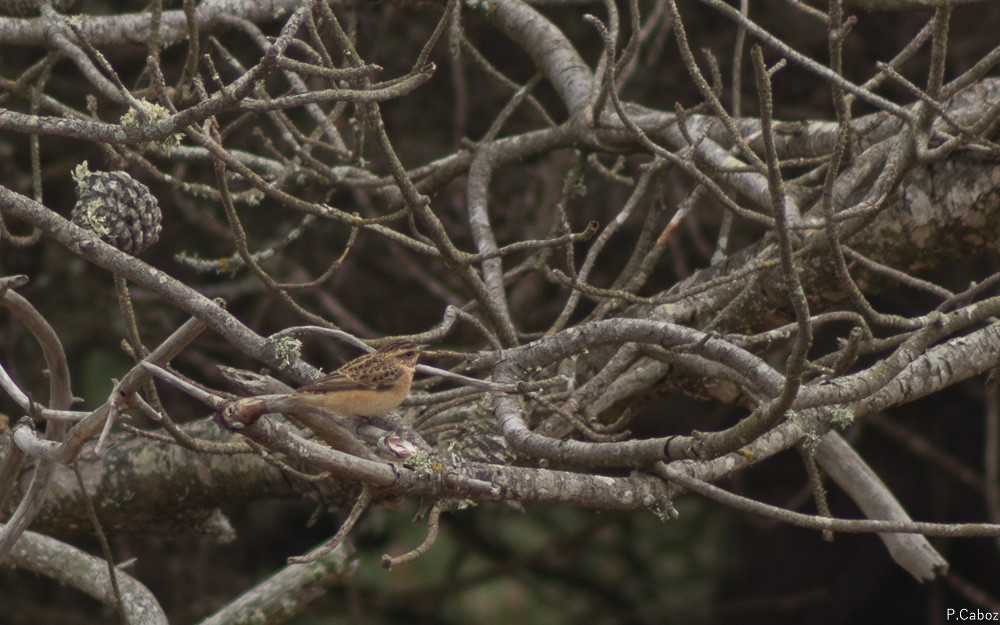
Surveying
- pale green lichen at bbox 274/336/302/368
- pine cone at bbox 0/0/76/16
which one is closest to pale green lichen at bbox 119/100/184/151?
pale green lichen at bbox 274/336/302/368

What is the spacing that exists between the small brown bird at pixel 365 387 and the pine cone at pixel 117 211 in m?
0.44

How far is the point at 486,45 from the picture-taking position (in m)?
5.15

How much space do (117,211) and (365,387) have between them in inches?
22.0

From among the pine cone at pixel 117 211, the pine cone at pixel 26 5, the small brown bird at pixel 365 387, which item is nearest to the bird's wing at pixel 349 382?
the small brown bird at pixel 365 387

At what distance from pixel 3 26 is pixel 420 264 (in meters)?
2.54

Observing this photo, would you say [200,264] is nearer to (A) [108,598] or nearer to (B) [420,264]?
(A) [108,598]

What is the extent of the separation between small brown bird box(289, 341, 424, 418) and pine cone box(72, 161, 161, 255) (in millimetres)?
443

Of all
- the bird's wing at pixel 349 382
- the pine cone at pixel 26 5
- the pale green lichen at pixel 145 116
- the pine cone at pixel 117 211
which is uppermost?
the pine cone at pixel 26 5

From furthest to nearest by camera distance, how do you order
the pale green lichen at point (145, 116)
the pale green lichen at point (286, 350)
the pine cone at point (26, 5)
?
the pine cone at point (26, 5)
the pale green lichen at point (286, 350)
the pale green lichen at point (145, 116)

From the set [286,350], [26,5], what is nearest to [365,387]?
[286,350]

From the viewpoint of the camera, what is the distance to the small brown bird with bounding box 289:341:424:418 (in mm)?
1848

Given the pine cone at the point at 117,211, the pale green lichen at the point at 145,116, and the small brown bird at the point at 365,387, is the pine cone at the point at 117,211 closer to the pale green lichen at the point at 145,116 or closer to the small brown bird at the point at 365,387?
the pale green lichen at the point at 145,116

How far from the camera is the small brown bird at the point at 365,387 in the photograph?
185 cm

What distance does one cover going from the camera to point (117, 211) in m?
2.04
